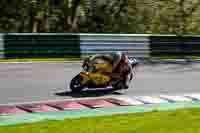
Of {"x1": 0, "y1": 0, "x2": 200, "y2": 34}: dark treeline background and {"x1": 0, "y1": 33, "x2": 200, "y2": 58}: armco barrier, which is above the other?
{"x1": 0, "y1": 0, "x2": 200, "y2": 34}: dark treeline background

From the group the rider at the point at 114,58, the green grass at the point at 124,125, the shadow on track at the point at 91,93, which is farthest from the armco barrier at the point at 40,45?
the green grass at the point at 124,125

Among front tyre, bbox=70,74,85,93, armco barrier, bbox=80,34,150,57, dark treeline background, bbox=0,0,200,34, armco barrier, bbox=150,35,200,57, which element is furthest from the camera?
dark treeline background, bbox=0,0,200,34

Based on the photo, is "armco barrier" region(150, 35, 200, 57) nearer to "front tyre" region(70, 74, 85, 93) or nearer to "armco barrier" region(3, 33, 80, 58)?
"armco barrier" region(3, 33, 80, 58)

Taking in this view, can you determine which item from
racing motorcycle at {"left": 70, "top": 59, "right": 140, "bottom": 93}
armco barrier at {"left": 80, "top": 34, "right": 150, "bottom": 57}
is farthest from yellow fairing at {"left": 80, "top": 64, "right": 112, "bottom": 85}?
armco barrier at {"left": 80, "top": 34, "right": 150, "bottom": 57}

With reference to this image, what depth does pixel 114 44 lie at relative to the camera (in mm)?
22812

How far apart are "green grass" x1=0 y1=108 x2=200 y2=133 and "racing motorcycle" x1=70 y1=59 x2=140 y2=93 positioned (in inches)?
104

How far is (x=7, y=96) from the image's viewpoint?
12438 millimetres

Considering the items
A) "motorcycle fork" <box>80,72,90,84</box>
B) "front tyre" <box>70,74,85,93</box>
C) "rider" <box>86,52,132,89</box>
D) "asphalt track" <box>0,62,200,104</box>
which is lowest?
"asphalt track" <box>0,62,200,104</box>

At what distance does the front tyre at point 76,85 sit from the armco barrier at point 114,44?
8.86 metres

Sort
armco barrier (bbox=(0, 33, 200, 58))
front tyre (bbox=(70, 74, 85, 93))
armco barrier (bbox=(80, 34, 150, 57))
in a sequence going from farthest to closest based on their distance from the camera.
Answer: armco barrier (bbox=(80, 34, 150, 57)), armco barrier (bbox=(0, 33, 200, 58)), front tyre (bbox=(70, 74, 85, 93))

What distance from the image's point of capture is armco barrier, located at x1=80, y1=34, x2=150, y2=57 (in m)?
22.3

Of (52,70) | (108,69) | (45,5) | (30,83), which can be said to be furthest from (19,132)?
(45,5)

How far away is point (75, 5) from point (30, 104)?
1806cm

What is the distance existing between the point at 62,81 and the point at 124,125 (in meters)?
6.19
